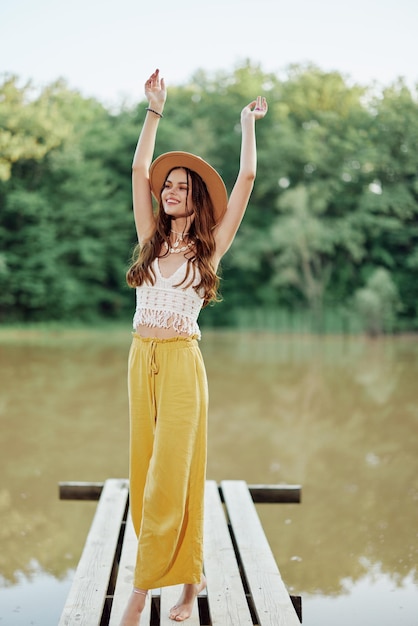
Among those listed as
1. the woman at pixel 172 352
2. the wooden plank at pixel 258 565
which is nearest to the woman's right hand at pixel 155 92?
the woman at pixel 172 352

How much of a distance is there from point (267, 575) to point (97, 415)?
442 centimetres

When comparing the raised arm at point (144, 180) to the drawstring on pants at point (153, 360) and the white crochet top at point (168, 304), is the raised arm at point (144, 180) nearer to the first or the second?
the white crochet top at point (168, 304)

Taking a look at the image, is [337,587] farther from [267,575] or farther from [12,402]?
[12,402]

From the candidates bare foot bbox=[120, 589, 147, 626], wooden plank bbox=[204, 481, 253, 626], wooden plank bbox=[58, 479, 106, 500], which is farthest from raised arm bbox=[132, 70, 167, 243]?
wooden plank bbox=[58, 479, 106, 500]

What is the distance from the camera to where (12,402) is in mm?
7184

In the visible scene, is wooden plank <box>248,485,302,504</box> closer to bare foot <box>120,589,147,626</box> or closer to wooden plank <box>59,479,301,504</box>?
wooden plank <box>59,479,301,504</box>

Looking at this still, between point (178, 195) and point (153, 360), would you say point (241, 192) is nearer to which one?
point (178, 195)

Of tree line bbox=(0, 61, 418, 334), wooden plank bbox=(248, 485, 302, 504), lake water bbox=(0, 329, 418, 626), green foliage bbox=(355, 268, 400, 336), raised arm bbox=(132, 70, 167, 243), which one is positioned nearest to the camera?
raised arm bbox=(132, 70, 167, 243)

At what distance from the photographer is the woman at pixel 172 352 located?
2037 mm

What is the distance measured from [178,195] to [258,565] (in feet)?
4.30

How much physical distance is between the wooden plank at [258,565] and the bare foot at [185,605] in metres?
0.20

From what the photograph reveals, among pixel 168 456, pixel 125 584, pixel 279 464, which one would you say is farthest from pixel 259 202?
pixel 168 456

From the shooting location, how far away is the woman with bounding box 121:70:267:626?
6.68 ft

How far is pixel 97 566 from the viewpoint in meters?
2.50
